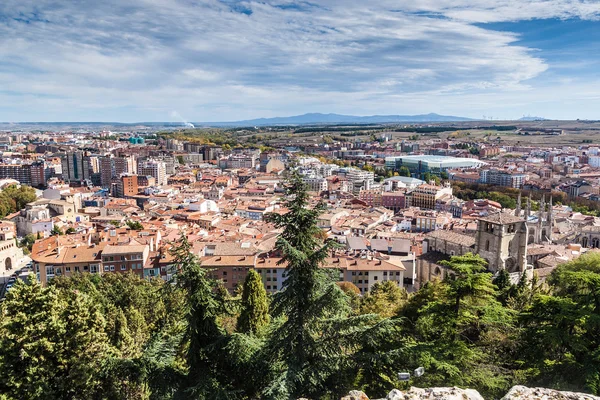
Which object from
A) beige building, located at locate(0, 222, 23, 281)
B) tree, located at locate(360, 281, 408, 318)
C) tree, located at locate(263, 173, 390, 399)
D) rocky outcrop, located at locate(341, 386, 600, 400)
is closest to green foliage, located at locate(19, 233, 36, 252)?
beige building, located at locate(0, 222, 23, 281)

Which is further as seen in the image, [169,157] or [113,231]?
[169,157]

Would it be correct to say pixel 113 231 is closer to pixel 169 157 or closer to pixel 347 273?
pixel 347 273

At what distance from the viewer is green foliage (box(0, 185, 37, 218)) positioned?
240 ft

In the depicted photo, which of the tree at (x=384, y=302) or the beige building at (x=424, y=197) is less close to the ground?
the tree at (x=384, y=302)

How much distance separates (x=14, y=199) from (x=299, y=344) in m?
82.2

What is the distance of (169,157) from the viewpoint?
14712 centimetres

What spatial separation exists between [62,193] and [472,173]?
104 meters

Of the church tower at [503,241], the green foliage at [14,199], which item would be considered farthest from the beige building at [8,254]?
the church tower at [503,241]

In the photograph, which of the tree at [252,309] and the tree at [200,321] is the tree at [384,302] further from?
the tree at [200,321]

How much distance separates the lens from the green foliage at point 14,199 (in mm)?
73113

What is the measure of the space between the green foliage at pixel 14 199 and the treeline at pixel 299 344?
68.9 meters

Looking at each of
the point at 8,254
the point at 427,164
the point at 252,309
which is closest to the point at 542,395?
the point at 252,309

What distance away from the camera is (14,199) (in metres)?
77.9

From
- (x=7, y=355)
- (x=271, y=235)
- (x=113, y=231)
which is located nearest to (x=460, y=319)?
(x=7, y=355)
